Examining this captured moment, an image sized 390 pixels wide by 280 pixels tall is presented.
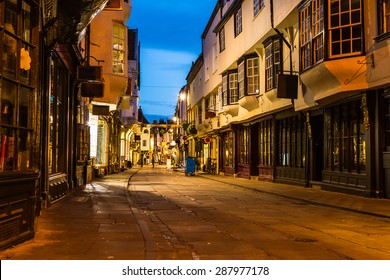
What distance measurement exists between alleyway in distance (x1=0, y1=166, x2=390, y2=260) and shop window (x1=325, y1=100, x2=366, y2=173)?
189cm

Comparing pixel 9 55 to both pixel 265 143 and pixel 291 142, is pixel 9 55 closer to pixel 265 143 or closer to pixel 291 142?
pixel 291 142

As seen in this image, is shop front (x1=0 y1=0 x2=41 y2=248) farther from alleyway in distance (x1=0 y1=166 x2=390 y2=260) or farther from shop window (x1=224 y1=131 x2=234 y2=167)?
shop window (x1=224 y1=131 x2=234 y2=167)

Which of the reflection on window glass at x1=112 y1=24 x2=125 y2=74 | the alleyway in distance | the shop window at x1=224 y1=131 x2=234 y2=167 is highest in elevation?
the reflection on window glass at x1=112 y1=24 x2=125 y2=74

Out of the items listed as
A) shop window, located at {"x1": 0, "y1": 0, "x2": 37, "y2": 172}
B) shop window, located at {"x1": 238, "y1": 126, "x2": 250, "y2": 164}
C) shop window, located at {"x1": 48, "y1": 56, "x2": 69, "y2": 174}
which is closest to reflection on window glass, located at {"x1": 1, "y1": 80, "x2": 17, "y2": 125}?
shop window, located at {"x1": 0, "y1": 0, "x2": 37, "y2": 172}

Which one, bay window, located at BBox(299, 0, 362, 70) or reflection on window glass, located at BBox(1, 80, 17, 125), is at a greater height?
bay window, located at BBox(299, 0, 362, 70)

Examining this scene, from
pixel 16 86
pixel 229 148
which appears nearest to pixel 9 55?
pixel 16 86

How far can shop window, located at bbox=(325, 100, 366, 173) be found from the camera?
18.0m

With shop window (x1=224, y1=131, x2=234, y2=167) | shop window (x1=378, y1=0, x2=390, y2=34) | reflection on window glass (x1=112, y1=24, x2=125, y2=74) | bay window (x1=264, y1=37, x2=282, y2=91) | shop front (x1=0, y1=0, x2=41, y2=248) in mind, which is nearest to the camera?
shop front (x1=0, y1=0, x2=41, y2=248)

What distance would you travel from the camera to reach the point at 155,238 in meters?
9.02

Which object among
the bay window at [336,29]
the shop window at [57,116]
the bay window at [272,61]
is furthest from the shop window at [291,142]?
the shop window at [57,116]

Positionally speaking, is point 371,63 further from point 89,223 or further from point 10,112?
point 10,112

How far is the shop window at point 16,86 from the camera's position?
24.5ft

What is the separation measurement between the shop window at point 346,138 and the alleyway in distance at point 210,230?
1.89 meters

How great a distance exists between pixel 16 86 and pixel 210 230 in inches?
188
